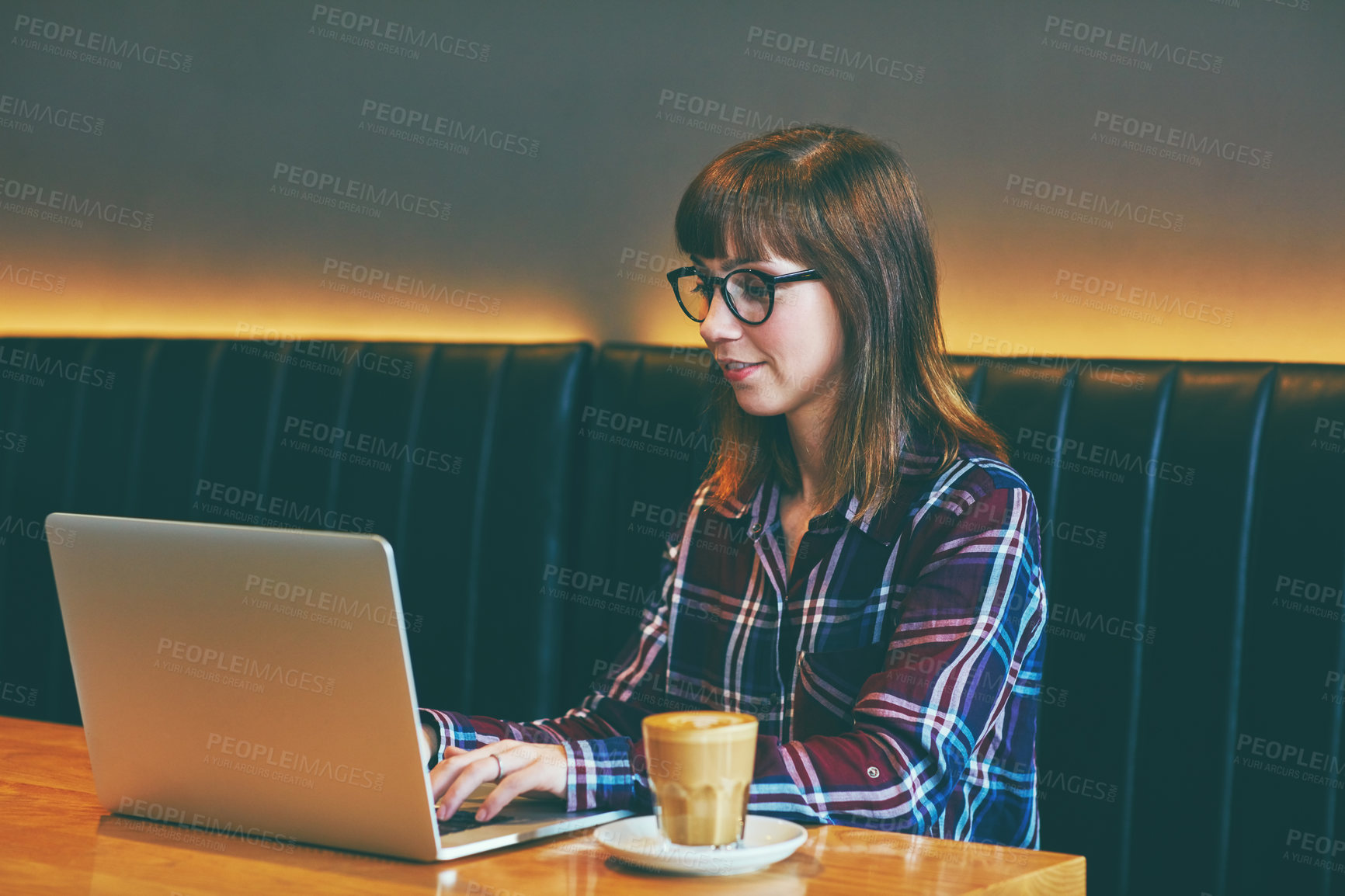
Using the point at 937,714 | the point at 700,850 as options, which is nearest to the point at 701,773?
the point at 700,850

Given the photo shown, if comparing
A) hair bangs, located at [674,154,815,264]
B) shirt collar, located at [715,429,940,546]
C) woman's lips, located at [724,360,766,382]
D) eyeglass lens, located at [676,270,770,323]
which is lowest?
shirt collar, located at [715,429,940,546]

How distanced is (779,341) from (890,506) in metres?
0.22

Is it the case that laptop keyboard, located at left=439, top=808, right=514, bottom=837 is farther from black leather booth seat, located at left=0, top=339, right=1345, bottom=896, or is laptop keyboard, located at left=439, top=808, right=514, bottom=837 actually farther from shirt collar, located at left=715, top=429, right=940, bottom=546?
black leather booth seat, located at left=0, top=339, right=1345, bottom=896

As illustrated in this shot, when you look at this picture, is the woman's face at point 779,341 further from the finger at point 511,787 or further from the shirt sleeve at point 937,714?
the finger at point 511,787

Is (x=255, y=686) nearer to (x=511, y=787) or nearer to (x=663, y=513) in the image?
(x=511, y=787)

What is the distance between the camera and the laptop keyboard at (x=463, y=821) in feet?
3.03

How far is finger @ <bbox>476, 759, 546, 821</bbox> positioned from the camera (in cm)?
95

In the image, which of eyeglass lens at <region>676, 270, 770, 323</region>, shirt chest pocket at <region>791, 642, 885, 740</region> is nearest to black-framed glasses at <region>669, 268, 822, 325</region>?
eyeglass lens at <region>676, 270, 770, 323</region>

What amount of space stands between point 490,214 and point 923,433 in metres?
1.25

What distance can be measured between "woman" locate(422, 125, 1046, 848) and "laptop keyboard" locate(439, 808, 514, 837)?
16 centimetres

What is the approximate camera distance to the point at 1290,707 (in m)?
1.47

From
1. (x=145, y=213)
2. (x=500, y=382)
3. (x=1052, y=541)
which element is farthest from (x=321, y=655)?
(x=145, y=213)

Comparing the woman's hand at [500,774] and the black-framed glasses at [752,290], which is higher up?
the black-framed glasses at [752,290]

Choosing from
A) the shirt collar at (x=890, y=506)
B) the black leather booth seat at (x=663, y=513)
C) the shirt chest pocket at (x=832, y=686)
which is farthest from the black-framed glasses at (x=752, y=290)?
the black leather booth seat at (x=663, y=513)
